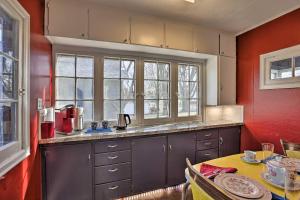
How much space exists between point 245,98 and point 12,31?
304 cm

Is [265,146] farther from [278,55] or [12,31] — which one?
[12,31]

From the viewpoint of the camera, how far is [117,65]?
2.49m

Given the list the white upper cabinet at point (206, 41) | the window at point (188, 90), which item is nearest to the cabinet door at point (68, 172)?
the window at point (188, 90)

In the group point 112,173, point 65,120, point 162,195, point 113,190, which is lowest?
point 162,195

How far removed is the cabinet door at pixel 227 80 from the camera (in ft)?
9.29

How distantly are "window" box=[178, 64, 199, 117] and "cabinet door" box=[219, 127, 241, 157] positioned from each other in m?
0.58

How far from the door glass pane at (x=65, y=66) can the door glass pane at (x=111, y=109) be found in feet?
1.97

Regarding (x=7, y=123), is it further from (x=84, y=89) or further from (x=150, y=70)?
(x=150, y=70)

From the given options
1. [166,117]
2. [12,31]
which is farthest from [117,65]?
[12,31]

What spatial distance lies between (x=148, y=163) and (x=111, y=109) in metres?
0.91

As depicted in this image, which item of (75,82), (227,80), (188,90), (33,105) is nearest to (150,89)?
(188,90)

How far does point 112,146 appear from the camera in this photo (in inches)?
76.8

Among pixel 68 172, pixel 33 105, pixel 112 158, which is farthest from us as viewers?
pixel 112 158

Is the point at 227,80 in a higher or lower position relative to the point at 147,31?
lower
